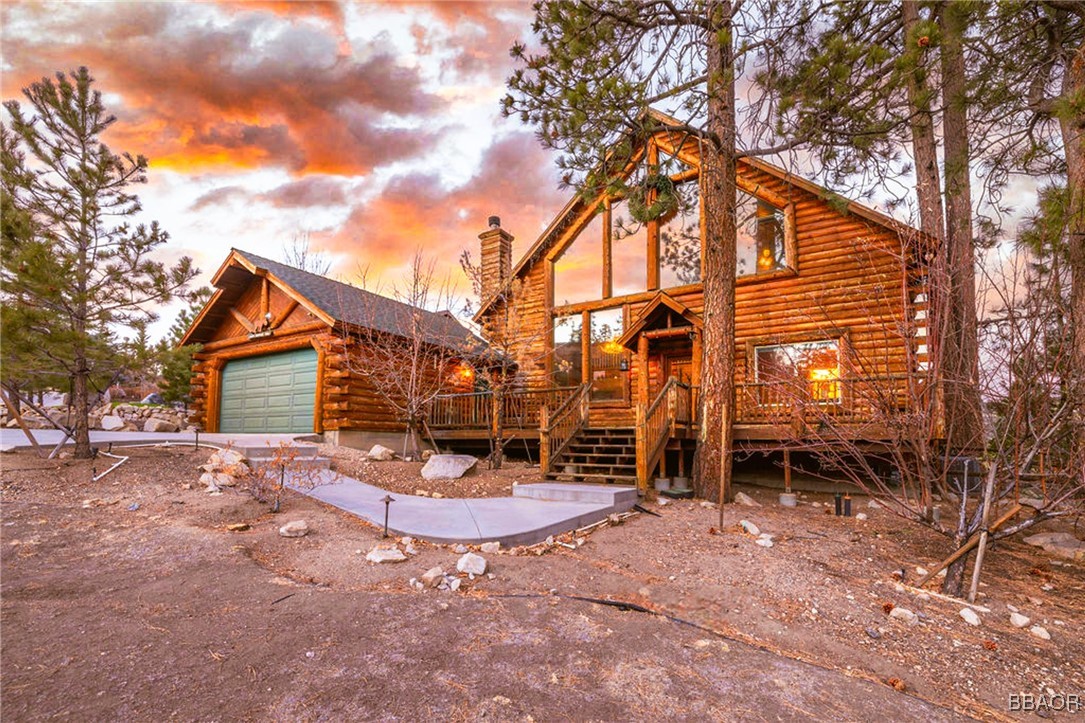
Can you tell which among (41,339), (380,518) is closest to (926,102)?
(380,518)

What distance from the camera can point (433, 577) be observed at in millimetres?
3992

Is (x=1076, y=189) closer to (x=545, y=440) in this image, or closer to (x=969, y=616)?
(x=969, y=616)

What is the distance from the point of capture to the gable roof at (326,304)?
39.8 feet

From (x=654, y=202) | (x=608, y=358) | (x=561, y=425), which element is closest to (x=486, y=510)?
(x=561, y=425)

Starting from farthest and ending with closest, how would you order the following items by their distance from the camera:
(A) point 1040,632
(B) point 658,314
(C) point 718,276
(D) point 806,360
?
1. (B) point 658,314
2. (D) point 806,360
3. (C) point 718,276
4. (A) point 1040,632

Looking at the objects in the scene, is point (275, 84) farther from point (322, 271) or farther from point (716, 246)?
point (322, 271)

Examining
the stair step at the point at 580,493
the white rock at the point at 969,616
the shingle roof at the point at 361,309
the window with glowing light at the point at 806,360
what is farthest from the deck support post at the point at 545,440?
the white rock at the point at 969,616

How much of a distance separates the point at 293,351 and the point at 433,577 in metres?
11.1

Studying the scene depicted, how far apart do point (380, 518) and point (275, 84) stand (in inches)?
376

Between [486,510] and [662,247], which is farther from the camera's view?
[662,247]

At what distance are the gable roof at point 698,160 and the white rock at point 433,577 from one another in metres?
6.40

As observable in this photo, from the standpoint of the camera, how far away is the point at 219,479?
6766 millimetres

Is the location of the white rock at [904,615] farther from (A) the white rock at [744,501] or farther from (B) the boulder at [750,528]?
(A) the white rock at [744,501]

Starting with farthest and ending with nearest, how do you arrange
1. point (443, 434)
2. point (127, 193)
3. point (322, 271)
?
point (322, 271)
point (443, 434)
point (127, 193)
